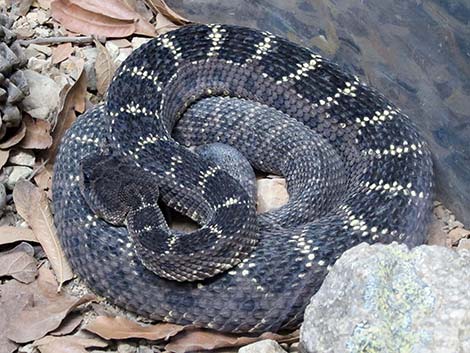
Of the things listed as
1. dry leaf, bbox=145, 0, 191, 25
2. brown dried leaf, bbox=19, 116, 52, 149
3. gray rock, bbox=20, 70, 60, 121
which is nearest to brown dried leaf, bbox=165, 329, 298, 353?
brown dried leaf, bbox=19, 116, 52, 149

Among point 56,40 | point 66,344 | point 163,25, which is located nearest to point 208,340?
point 66,344

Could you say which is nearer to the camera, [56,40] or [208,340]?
[208,340]

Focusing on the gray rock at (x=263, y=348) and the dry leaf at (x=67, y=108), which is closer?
the gray rock at (x=263, y=348)

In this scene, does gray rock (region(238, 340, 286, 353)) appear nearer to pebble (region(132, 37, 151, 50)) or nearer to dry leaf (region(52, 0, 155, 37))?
pebble (region(132, 37, 151, 50))

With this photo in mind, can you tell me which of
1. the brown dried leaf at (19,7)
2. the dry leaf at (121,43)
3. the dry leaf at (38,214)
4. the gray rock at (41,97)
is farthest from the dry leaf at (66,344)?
the brown dried leaf at (19,7)

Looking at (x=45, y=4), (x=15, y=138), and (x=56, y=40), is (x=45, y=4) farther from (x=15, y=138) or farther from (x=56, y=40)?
(x=15, y=138)

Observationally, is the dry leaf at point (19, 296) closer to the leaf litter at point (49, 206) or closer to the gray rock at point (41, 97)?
the leaf litter at point (49, 206)
